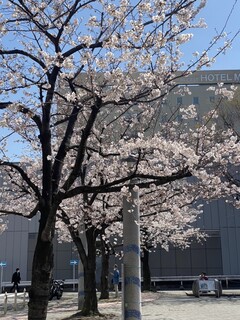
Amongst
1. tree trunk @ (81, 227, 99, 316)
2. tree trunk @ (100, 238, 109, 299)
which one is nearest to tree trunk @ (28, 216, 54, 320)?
tree trunk @ (81, 227, 99, 316)

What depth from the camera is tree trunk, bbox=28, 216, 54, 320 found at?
7312mm

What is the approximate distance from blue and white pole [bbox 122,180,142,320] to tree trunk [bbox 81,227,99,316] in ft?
16.5

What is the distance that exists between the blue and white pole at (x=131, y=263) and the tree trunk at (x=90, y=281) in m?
5.04

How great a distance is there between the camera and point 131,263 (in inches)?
360

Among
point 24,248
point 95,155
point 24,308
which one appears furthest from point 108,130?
point 24,248

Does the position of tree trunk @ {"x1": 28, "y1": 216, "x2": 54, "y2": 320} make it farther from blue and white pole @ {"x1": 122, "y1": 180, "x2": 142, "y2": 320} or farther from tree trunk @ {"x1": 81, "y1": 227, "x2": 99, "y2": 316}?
tree trunk @ {"x1": 81, "y1": 227, "x2": 99, "y2": 316}

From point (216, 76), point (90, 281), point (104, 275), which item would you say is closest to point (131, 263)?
point (90, 281)

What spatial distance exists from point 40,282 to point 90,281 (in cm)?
678

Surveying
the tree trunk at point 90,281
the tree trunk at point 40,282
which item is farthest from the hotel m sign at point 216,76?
the tree trunk at point 40,282

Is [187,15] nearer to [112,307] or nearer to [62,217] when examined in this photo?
[62,217]

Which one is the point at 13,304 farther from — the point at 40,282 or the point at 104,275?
the point at 40,282

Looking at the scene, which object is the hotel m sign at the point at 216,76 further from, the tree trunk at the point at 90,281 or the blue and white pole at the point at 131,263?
the blue and white pole at the point at 131,263

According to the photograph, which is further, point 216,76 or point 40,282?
point 216,76

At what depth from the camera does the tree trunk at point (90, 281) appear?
1365cm
